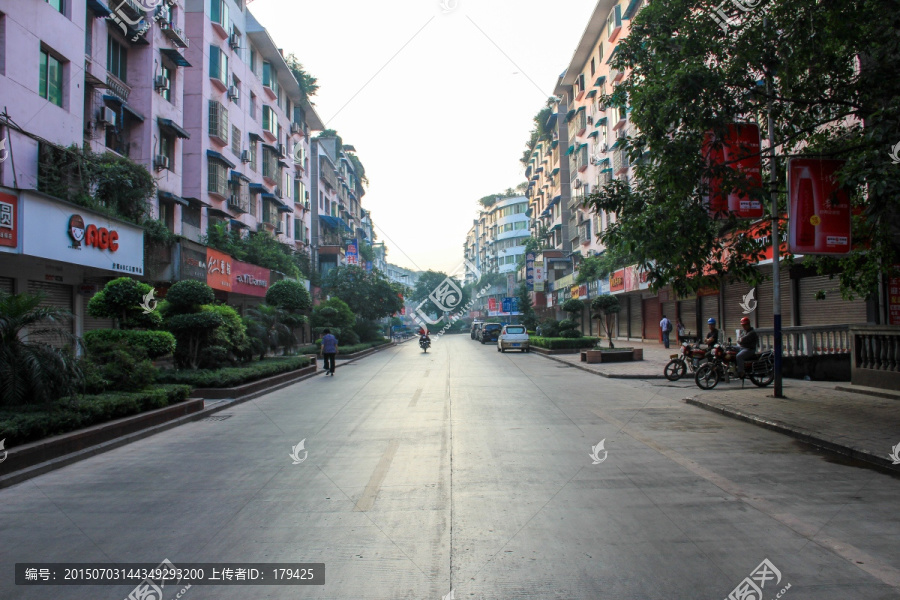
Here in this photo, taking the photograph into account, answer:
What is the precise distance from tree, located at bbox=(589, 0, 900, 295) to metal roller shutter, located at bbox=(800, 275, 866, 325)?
27.8 feet

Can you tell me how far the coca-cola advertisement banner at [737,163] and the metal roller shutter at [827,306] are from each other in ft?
29.2

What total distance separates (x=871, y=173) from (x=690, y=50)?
3.69 meters

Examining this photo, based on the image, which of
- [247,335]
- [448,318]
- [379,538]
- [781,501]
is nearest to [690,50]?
[781,501]

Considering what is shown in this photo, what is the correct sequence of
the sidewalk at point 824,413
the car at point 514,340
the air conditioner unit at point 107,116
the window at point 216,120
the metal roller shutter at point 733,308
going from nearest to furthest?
the sidewalk at point 824,413 → the air conditioner unit at point 107,116 → the metal roller shutter at point 733,308 → the window at point 216,120 → the car at point 514,340

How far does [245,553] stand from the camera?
4.48m

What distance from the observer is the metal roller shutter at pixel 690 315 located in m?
31.3

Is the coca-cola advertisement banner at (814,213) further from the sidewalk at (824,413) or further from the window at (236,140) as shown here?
the window at (236,140)

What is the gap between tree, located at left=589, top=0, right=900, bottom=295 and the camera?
894cm

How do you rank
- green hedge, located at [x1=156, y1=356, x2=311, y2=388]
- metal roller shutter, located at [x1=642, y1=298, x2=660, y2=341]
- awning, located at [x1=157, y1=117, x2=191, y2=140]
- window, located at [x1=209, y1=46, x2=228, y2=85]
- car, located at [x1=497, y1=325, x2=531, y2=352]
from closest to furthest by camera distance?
green hedge, located at [x1=156, y1=356, x2=311, y2=388]
awning, located at [x1=157, y1=117, x2=191, y2=140]
window, located at [x1=209, y1=46, x2=228, y2=85]
car, located at [x1=497, y1=325, x2=531, y2=352]
metal roller shutter, located at [x1=642, y1=298, x2=660, y2=341]

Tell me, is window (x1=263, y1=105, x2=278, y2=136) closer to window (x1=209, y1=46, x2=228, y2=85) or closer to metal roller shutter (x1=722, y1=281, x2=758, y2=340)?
window (x1=209, y1=46, x2=228, y2=85)

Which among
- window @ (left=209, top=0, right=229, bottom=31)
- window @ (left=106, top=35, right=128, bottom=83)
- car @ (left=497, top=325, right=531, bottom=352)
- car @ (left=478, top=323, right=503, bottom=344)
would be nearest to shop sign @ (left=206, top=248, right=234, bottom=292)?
window @ (left=106, top=35, right=128, bottom=83)

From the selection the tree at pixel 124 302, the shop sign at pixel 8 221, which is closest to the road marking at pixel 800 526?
the tree at pixel 124 302

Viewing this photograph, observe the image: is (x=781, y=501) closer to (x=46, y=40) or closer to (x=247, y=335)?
(x=247, y=335)

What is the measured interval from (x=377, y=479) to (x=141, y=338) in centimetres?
910
